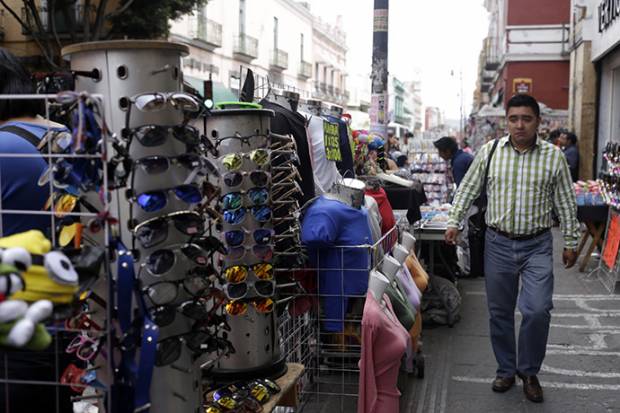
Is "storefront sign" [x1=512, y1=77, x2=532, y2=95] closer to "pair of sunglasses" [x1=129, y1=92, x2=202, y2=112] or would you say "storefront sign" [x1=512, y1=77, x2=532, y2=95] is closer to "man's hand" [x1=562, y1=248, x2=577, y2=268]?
"man's hand" [x1=562, y1=248, x2=577, y2=268]

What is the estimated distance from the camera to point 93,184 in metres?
2.05

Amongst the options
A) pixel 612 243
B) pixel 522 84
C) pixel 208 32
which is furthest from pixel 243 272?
pixel 208 32

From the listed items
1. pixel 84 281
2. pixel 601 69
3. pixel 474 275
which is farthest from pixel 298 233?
pixel 601 69

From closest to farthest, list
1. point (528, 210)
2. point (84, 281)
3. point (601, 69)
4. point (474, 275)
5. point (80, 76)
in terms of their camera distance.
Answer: point (84, 281) < point (80, 76) < point (528, 210) < point (474, 275) < point (601, 69)

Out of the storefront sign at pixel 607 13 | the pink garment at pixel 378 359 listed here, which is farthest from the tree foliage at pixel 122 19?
the pink garment at pixel 378 359

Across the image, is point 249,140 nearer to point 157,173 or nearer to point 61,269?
point 157,173

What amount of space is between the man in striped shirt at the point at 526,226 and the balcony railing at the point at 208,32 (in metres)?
23.9

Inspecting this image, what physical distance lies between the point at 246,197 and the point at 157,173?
109 centimetres

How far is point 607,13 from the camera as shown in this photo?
13391mm

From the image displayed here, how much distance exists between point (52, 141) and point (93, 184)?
0.21 metres

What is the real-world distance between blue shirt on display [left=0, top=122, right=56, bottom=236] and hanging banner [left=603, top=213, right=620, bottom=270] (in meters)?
7.29

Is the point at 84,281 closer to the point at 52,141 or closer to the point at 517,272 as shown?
the point at 52,141

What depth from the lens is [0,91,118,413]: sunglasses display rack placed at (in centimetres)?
160

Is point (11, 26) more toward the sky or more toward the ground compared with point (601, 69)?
more toward the sky
